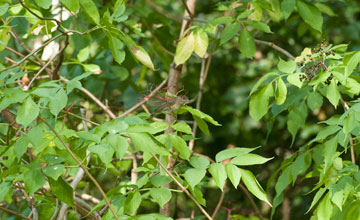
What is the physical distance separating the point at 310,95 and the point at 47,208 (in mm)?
978

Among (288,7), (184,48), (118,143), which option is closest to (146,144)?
(118,143)

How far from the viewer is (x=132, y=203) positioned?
5.19 ft

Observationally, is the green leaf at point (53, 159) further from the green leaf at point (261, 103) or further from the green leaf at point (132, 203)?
the green leaf at point (261, 103)

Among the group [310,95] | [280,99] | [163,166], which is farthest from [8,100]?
[310,95]

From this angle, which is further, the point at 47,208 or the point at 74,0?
the point at 47,208

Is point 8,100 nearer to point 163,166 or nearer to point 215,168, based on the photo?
point 163,166

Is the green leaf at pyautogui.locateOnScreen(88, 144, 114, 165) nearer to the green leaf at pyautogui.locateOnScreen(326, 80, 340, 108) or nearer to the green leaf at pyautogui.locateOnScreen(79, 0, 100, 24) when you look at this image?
the green leaf at pyautogui.locateOnScreen(79, 0, 100, 24)

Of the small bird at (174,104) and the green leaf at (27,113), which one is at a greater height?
the green leaf at (27,113)

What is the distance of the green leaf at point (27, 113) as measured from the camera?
138 cm

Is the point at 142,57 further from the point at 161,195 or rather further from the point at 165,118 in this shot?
the point at 161,195

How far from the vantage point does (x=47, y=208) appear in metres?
1.96

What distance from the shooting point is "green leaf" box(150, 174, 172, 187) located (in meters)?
1.59

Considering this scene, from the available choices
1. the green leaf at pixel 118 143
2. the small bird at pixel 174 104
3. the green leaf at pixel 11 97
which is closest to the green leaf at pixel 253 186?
the small bird at pixel 174 104

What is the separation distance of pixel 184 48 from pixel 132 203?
2.33 ft
